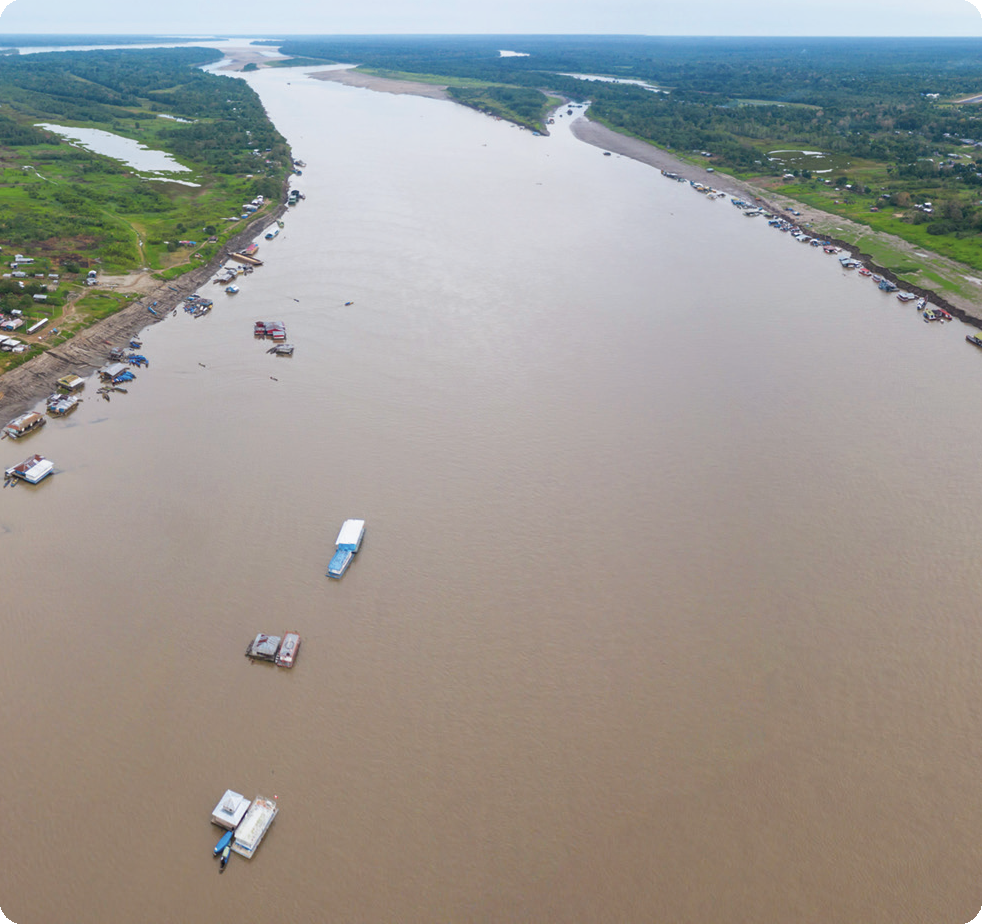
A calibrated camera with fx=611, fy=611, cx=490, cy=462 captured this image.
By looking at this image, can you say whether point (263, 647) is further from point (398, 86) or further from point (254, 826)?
point (398, 86)

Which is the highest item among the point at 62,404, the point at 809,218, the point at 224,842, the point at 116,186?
the point at 224,842

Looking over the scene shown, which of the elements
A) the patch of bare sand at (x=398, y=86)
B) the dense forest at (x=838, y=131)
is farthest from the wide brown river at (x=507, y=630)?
the patch of bare sand at (x=398, y=86)

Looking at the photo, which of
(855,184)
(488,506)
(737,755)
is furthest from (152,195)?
(855,184)

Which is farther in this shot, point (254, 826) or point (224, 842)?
point (254, 826)

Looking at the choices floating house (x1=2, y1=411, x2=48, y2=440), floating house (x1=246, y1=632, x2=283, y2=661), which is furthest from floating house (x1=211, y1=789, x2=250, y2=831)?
floating house (x1=2, y1=411, x2=48, y2=440)

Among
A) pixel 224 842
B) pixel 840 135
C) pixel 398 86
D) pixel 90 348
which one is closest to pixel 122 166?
pixel 90 348

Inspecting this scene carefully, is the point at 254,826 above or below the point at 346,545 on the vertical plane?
above

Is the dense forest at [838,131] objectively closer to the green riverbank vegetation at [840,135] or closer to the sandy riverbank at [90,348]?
the green riverbank vegetation at [840,135]
